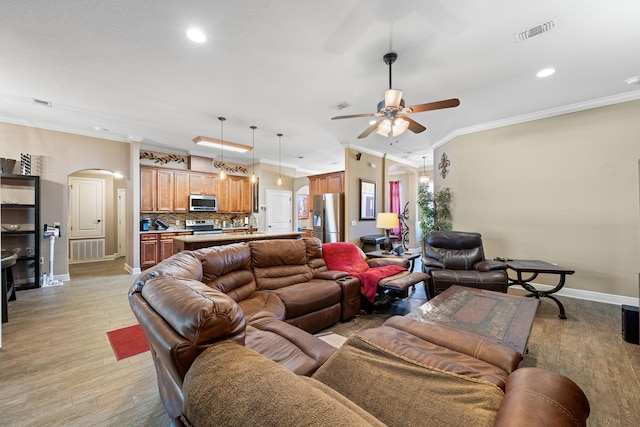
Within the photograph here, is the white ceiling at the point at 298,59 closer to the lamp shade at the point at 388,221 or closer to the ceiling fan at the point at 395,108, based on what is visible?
the ceiling fan at the point at 395,108

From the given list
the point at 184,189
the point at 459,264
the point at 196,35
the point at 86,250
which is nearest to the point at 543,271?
the point at 459,264

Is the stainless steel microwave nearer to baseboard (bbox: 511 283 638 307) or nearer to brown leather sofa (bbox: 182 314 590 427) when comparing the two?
brown leather sofa (bbox: 182 314 590 427)

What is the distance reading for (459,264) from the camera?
407 centimetres

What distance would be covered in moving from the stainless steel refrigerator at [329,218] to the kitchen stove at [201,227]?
A: 8.45 ft

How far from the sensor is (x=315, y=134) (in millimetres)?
5301

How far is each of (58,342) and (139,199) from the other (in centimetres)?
359

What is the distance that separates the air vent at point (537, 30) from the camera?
220cm

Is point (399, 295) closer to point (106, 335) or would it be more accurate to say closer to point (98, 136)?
point (106, 335)

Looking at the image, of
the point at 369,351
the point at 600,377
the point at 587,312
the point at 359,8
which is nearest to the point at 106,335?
the point at 369,351

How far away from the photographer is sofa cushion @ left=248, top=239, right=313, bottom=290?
302 cm

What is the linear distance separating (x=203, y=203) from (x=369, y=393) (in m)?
6.55

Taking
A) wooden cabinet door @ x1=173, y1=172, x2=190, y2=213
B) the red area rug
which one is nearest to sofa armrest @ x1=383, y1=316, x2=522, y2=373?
the red area rug

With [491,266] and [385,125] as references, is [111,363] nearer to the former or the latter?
[385,125]

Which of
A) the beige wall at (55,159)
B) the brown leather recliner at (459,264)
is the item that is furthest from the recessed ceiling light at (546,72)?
the beige wall at (55,159)
